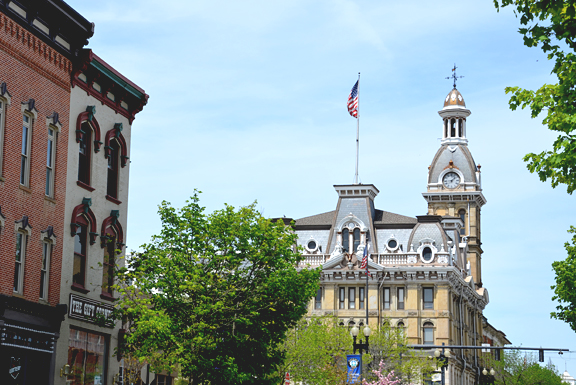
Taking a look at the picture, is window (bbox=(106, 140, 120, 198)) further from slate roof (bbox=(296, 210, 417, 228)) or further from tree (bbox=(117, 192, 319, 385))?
slate roof (bbox=(296, 210, 417, 228))

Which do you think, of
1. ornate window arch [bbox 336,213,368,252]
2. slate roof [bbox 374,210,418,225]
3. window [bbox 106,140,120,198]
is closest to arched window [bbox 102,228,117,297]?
window [bbox 106,140,120,198]

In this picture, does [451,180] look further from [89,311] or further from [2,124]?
[2,124]

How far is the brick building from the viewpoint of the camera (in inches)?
1198

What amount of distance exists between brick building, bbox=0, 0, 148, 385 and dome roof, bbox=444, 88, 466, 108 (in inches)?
3538

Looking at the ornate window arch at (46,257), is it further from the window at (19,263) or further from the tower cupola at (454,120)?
the tower cupola at (454,120)

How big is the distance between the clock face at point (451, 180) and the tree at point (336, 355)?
36297 millimetres

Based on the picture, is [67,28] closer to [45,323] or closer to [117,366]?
[45,323]

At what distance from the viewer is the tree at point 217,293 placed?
35.5 m

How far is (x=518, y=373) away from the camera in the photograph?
106312mm

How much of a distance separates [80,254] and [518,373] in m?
80.2

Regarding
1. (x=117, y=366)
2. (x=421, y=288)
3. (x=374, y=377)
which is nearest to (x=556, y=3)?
(x=117, y=366)

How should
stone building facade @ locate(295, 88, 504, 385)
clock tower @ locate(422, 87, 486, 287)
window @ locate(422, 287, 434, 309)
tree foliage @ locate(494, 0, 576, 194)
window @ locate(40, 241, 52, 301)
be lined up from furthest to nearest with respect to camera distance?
1. clock tower @ locate(422, 87, 486, 287)
2. window @ locate(422, 287, 434, 309)
3. stone building facade @ locate(295, 88, 504, 385)
4. window @ locate(40, 241, 52, 301)
5. tree foliage @ locate(494, 0, 576, 194)

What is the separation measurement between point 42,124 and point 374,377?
45.7 meters

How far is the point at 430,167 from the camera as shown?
120 m
